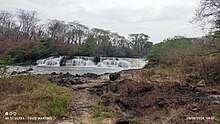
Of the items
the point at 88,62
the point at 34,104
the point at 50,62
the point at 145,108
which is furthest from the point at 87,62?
the point at 34,104

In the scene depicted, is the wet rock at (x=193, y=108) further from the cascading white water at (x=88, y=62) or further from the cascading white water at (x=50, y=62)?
the cascading white water at (x=50, y=62)

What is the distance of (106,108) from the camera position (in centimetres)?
868

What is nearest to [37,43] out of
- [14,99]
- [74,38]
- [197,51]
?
[74,38]

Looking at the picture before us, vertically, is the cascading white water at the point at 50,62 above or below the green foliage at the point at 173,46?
below

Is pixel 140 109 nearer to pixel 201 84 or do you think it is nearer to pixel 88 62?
pixel 201 84

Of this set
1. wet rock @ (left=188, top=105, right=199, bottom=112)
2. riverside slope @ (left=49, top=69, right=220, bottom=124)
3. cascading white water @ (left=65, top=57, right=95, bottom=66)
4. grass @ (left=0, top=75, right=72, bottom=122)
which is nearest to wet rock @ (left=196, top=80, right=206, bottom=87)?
riverside slope @ (left=49, top=69, right=220, bottom=124)

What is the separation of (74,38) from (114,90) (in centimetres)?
5129

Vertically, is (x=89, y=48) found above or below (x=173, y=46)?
above

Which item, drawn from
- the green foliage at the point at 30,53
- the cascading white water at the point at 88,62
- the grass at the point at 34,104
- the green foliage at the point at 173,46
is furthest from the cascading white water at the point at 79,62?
the grass at the point at 34,104

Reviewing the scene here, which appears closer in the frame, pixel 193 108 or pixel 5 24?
pixel 193 108

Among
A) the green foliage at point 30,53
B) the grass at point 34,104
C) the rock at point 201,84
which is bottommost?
the rock at point 201,84

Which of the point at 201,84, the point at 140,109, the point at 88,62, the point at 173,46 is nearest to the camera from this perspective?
the point at 140,109

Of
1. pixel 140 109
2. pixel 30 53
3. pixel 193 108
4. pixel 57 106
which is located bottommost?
pixel 140 109

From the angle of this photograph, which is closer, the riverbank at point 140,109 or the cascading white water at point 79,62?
the riverbank at point 140,109
